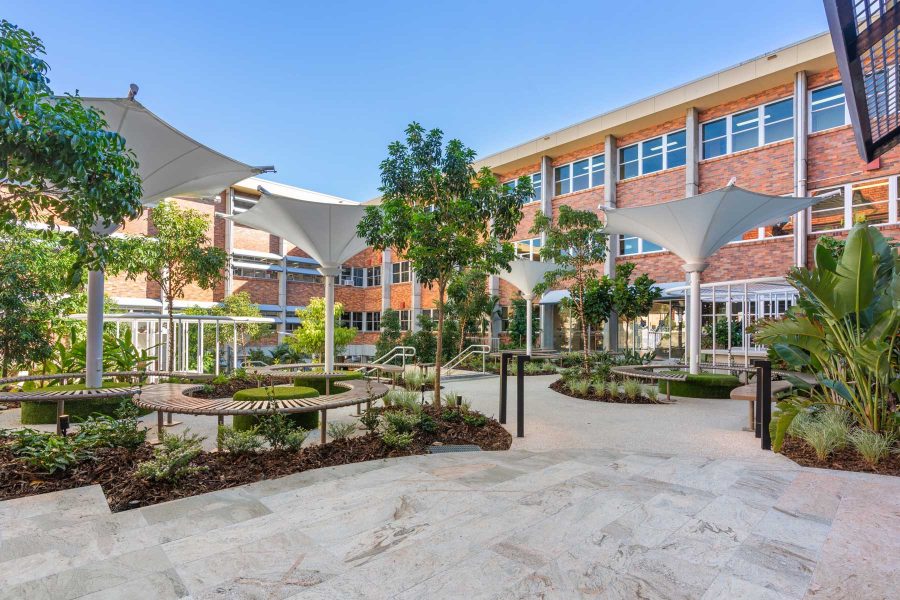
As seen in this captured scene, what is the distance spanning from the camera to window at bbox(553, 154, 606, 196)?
821 inches

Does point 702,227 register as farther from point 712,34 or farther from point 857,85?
point 857,85

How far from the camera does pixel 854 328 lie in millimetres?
5688

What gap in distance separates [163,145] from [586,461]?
6.38 metres

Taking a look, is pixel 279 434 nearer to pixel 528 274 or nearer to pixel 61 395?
pixel 61 395

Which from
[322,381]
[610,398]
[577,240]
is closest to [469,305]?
[577,240]

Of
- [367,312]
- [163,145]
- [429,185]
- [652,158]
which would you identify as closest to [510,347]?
[652,158]

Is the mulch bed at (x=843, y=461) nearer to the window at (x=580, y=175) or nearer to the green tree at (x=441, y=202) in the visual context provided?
the green tree at (x=441, y=202)

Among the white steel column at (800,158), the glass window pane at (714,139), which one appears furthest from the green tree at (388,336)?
the white steel column at (800,158)

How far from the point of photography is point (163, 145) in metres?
6.13

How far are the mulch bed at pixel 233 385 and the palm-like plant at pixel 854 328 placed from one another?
24.5 ft

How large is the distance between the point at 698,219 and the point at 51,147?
9.76 meters

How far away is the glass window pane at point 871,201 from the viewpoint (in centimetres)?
1379

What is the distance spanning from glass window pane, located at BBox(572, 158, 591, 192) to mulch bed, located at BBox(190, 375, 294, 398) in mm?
16648

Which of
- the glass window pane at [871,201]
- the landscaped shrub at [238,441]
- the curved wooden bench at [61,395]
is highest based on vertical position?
the glass window pane at [871,201]
